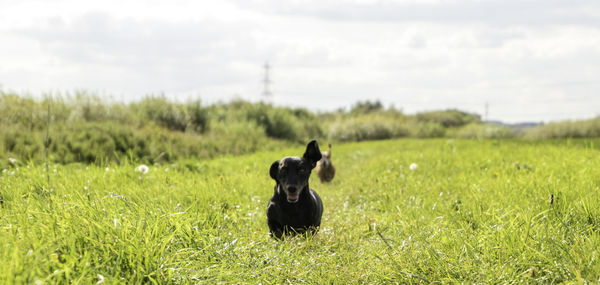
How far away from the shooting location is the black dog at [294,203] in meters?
3.69

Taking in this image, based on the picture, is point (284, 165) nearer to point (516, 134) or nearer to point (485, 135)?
point (485, 135)

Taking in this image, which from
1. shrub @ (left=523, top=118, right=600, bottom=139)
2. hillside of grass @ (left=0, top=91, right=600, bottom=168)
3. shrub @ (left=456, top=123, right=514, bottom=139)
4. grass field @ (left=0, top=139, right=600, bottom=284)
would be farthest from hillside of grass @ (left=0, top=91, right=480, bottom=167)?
shrub @ (left=523, top=118, right=600, bottom=139)

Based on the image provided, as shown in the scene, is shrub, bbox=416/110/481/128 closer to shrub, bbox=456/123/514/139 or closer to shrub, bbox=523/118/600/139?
shrub, bbox=456/123/514/139

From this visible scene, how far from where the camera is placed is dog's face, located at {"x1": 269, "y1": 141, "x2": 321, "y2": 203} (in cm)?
355

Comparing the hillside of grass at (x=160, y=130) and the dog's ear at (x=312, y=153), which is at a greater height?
the dog's ear at (x=312, y=153)

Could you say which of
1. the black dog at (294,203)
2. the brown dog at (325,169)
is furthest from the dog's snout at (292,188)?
the brown dog at (325,169)

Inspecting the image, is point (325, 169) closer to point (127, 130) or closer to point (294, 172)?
point (294, 172)

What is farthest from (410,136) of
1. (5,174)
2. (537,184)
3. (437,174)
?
(5,174)

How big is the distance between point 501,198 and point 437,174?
309 cm

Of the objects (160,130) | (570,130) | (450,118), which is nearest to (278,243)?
(160,130)

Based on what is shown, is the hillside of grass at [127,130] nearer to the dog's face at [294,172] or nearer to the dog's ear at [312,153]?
the dog's face at [294,172]

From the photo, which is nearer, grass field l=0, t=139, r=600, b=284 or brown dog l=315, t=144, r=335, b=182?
grass field l=0, t=139, r=600, b=284

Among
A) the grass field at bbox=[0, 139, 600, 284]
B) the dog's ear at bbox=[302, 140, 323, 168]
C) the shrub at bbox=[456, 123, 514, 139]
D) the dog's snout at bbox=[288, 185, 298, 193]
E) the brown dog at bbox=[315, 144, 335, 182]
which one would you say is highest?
the dog's ear at bbox=[302, 140, 323, 168]

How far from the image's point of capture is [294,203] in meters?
3.89
